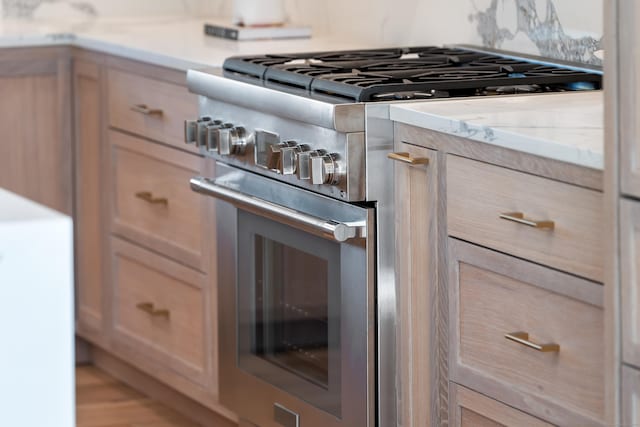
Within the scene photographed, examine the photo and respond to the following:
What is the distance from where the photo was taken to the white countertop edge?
5.61 ft

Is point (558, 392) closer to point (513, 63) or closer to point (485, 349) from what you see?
point (485, 349)

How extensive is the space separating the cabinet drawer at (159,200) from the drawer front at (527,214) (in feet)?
3.37

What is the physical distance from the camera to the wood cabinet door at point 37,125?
3.46m

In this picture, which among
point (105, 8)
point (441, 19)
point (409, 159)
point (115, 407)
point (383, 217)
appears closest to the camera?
point (409, 159)

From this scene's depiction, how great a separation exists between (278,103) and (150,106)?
0.82 meters

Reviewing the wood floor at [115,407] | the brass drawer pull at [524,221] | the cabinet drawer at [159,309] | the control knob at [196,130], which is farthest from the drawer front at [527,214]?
the wood floor at [115,407]

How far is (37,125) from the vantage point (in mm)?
3506

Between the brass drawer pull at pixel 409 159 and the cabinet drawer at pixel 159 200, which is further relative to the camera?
the cabinet drawer at pixel 159 200

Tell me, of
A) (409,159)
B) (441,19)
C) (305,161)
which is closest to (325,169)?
(305,161)

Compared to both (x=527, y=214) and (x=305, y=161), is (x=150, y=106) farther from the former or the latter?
(x=527, y=214)

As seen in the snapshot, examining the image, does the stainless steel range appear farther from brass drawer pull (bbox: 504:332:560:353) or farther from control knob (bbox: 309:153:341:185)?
brass drawer pull (bbox: 504:332:560:353)

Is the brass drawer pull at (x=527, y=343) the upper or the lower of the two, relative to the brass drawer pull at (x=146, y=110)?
lower

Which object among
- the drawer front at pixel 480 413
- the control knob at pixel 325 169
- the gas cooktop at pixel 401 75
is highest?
the gas cooktop at pixel 401 75

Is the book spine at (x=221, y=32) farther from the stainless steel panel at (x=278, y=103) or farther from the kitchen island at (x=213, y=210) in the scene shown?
the stainless steel panel at (x=278, y=103)
